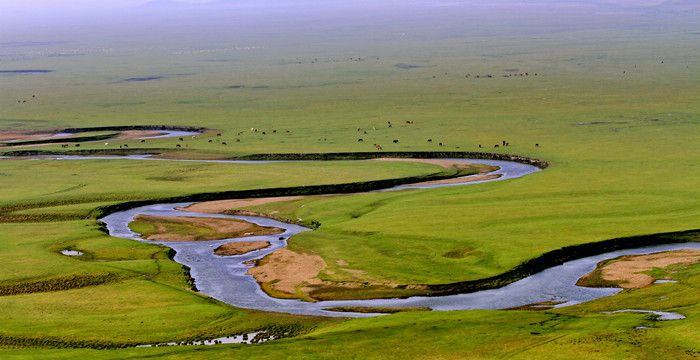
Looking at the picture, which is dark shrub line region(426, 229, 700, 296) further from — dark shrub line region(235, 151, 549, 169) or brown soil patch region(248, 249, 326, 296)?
dark shrub line region(235, 151, 549, 169)

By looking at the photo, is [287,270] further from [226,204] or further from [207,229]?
[226,204]

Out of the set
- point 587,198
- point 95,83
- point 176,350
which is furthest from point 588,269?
point 95,83

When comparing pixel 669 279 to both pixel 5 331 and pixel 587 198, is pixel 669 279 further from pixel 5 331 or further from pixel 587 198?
pixel 5 331

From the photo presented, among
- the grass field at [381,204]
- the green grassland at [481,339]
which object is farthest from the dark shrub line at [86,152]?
the green grassland at [481,339]

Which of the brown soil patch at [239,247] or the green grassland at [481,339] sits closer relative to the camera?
the green grassland at [481,339]

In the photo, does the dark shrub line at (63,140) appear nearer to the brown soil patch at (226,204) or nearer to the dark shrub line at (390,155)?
the dark shrub line at (390,155)

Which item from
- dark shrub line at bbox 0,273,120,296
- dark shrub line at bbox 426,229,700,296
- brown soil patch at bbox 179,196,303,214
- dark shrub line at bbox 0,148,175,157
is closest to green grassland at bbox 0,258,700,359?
dark shrub line at bbox 426,229,700,296
